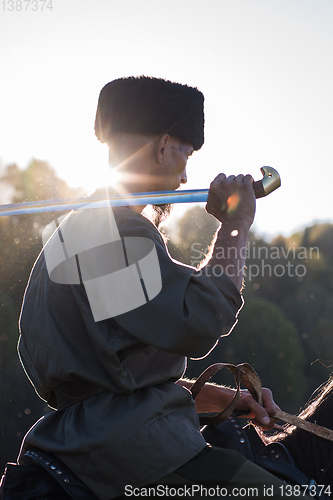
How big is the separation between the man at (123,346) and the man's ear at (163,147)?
0.32 meters

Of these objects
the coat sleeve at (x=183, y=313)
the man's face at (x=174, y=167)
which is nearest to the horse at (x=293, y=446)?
the coat sleeve at (x=183, y=313)

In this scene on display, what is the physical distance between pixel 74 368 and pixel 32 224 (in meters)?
10.6

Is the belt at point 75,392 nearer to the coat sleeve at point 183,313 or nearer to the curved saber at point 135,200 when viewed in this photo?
the coat sleeve at point 183,313

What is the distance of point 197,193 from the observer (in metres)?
1.72

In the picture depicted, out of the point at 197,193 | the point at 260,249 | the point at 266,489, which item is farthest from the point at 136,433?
the point at 260,249

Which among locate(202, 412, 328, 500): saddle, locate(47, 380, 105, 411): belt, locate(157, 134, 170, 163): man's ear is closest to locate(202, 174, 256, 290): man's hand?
locate(157, 134, 170, 163): man's ear

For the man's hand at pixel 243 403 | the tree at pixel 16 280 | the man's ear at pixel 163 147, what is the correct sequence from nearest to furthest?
1. the man's ear at pixel 163 147
2. the man's hand at pixel 243 403
3. the tree at pixel 16 280

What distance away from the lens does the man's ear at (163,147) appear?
1.67 meters

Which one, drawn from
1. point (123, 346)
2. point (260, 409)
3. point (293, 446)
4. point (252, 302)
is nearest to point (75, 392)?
point (123, 346)

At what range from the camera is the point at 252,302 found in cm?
1555

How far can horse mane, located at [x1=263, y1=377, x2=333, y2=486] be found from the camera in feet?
5.74

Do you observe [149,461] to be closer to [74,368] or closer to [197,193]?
[74,368]

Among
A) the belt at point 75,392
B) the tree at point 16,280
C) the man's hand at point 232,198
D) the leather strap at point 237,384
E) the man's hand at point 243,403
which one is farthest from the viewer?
the tree at point 16,280

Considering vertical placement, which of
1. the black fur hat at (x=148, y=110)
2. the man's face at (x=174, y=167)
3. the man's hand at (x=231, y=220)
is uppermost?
the black fur hat at (x=148, y=110)
